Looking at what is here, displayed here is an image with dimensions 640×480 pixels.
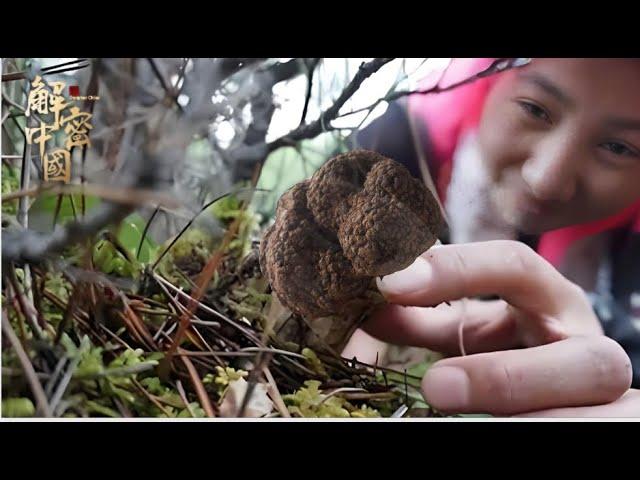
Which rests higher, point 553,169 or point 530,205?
point 553,169

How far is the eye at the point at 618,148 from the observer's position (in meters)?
2.04

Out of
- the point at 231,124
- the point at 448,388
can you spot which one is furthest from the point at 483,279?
the point at 231,124

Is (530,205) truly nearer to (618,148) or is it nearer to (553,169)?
(553,169)

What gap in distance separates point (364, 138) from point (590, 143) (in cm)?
64

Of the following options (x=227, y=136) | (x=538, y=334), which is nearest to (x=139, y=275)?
(x=227, y=136)

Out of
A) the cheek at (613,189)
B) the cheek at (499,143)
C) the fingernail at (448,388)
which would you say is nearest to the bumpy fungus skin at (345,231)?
the cheek at (499,143)

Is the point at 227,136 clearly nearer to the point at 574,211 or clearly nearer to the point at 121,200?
the point at 121,200

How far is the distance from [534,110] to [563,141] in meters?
0.12

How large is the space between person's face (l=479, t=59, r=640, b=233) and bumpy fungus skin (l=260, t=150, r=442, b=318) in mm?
248

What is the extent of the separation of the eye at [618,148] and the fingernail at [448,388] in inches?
29.9

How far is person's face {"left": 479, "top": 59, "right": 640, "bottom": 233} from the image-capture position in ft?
6.69

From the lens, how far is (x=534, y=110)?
2.06 meters

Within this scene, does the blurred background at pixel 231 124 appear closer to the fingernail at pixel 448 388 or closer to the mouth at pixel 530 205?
the mouth at pixel 530 205

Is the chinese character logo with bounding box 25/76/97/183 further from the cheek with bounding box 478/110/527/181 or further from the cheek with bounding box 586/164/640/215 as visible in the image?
the cheek with bounding box 586/164/640/215
